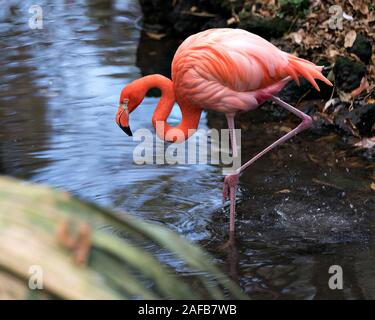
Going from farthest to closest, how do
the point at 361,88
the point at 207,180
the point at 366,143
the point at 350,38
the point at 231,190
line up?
the point at 350,38
the point at 361,88
the point at 366,143
the point at 207,180
the point at 231,190

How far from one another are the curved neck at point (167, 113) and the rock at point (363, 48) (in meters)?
1.97

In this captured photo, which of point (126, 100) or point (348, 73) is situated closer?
point (126, 100)

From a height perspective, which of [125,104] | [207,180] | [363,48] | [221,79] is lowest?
[207,180]

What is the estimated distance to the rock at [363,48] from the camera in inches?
225

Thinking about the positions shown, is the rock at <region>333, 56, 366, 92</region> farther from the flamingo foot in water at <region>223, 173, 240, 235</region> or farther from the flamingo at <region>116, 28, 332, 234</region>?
the flamingo foot in water at <region>223, 173, 240, 235</region>

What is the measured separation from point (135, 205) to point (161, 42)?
4139 mm

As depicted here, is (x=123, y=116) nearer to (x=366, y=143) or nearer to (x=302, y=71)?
(x=302, y=71)

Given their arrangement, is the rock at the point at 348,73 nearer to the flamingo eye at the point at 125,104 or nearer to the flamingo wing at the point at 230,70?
the flamingo wing at the point at 230,70

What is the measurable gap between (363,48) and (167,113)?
7.09ft

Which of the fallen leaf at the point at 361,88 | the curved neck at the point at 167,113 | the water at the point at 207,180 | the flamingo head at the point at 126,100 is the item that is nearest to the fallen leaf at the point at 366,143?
the water at the point at 207,180

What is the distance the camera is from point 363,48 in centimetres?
572

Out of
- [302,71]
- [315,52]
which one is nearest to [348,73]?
[315,52]

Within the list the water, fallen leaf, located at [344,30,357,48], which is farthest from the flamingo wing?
fallen leaf, located at [344,30,357,48]
